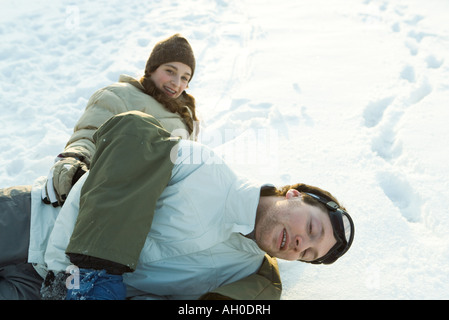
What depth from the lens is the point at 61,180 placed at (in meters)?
1.94

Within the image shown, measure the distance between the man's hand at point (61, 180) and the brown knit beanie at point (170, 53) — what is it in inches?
43.6

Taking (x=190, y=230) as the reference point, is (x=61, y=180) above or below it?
above

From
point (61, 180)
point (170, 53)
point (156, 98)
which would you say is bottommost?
point (61, 180)

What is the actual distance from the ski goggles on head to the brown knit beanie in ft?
5.29

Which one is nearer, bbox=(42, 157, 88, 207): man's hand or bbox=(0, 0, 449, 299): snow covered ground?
bbox=(42, 157, 88, 207): man's hand

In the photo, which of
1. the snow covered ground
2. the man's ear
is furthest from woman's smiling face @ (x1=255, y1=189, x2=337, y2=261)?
the snow covered ground

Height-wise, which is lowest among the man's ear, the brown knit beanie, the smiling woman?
the man's ear

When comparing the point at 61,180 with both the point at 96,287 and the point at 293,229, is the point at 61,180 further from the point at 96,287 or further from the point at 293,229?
the point at 293,229

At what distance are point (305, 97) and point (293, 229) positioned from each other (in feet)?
7.79

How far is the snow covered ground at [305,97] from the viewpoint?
2.19m

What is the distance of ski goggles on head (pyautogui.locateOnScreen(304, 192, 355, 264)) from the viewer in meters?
1.78

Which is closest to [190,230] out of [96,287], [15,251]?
[96,287]

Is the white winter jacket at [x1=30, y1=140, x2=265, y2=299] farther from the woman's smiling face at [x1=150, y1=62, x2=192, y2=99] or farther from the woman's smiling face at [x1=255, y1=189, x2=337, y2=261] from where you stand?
the woman's smiling face at [x1=150, y1=62, x2=192, y2=99]

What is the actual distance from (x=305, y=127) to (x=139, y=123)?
199 centimetres
